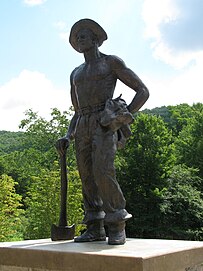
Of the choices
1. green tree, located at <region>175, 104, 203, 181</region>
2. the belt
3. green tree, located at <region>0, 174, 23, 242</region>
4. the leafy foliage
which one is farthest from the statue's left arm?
green tree, located at <region>175, 104, 203, 181</region>

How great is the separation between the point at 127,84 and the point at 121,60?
12.1 inches

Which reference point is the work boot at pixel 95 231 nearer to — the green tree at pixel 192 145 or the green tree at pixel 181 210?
the green tree at pixel 181 210

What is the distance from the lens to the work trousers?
5094mm

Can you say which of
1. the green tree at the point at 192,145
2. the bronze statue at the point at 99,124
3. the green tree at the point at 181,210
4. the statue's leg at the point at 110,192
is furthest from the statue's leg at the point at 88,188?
the green tree at the point at 192,145

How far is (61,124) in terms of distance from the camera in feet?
93.0

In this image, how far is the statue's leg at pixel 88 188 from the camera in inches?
221

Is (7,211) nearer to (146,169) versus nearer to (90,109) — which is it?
(146,169)

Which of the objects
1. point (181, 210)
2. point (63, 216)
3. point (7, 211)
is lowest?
point (63, 216)

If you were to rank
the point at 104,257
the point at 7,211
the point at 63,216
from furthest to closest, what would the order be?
1. the point at 7,211
2. the point at 63,216
3. the point at 104,257

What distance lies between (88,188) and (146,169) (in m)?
22.5

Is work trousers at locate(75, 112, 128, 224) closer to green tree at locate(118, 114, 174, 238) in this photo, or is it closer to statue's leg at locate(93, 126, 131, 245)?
statue's leg at locate(93, 126, 131, 245)

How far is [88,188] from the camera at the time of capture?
5715 mm

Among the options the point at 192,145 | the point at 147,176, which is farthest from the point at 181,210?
the point at 192,145

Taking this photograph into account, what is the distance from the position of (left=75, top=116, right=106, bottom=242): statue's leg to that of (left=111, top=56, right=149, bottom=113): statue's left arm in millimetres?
633
